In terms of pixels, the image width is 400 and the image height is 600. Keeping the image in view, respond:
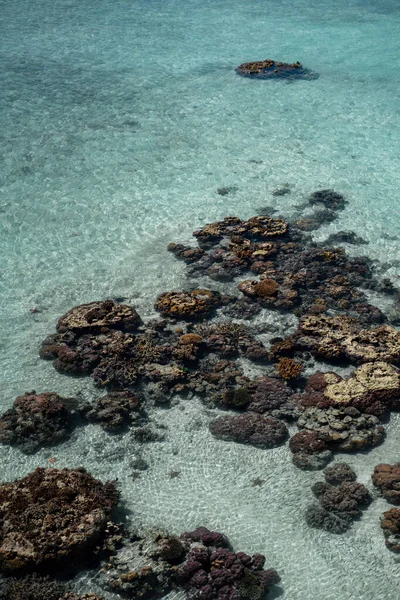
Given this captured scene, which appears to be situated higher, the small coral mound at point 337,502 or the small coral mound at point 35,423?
the small coral mound at point 35,423

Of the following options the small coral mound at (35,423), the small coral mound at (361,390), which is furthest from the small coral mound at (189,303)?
the small coral mound at (35,423)

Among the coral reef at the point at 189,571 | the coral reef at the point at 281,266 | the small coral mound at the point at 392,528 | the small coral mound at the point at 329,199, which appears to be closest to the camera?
the coral reef at the point at 189,571

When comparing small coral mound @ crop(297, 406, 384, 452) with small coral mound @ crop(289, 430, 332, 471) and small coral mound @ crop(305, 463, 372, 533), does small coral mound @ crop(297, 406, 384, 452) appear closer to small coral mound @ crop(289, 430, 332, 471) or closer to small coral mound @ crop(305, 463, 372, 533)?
small coral mound @ crop(289, 430, 332, 471)

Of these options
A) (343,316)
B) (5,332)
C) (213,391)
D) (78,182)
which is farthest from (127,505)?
(78,182)

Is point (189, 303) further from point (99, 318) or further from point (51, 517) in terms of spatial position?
point (51, 517)

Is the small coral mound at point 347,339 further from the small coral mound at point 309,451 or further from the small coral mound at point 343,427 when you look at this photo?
the small coral mound at point 309,451

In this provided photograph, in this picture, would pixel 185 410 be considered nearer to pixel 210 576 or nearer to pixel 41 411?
pixel 41 411

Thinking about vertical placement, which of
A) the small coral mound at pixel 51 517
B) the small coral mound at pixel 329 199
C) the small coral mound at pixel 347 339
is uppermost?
the small coral mound at pixel 329 199
